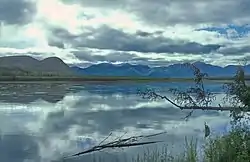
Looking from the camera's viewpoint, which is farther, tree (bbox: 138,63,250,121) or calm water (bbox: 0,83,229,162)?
calm water (bbox: 0,83,229,162)

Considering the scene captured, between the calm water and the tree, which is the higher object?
the tree

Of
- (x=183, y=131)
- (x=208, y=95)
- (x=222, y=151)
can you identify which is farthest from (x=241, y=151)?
(x=183, y=131)

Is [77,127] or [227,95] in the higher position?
[227,95]

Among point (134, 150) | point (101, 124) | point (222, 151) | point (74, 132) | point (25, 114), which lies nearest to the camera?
point (222, 151)

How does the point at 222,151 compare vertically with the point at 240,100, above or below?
below

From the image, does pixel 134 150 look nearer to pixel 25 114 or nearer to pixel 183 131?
pixel 183 131

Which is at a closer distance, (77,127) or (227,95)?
(227,95)

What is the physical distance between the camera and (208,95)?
542 inches

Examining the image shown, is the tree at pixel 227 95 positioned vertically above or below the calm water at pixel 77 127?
above

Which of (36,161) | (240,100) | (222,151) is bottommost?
(36,161)

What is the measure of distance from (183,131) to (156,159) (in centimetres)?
1226

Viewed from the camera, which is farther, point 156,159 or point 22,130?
point 22,130

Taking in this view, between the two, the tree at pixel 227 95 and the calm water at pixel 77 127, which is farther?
the calm water at pixel 77 127

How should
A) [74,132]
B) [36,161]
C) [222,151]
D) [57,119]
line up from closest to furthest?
[222,151] → [36,161] → [74,132] → [57,119]
